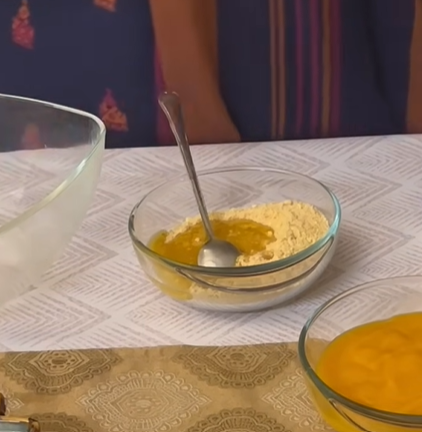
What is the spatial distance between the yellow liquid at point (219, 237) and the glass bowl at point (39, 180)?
11cm

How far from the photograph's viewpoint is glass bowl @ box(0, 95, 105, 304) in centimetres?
66

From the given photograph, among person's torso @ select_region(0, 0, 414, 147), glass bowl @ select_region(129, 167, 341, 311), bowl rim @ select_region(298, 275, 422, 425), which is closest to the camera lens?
bowl rim @ select_region(298, 275, 422, 425)

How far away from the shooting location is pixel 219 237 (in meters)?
0.84

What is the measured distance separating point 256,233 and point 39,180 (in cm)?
27

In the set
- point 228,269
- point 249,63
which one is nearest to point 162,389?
point 228,269

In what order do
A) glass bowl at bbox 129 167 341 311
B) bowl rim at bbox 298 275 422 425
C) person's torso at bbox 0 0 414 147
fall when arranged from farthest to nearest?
person's torso at bbox 0 0 414 147
glass bowl at bbox 129 167 341 311
bowl rim at bbox 298 275 422 425

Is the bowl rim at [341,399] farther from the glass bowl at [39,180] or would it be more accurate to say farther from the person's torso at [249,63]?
the person's torso at [249,63]

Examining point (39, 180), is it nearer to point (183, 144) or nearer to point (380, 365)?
point (183, 144)

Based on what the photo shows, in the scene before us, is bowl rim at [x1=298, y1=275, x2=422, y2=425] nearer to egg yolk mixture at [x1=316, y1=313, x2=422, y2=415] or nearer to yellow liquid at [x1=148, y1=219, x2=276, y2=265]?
egg yolk mixture at [x1=316, y1=313, x2=422, y2=415]

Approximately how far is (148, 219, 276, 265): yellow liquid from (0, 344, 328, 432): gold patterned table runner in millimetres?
114

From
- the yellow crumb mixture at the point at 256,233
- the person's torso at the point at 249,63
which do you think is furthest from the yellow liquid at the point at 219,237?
the person's torso at the point at 249,63

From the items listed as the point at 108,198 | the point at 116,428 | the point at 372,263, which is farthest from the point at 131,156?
the point at 116,428

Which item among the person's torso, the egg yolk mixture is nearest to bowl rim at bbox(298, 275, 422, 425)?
the egg yolk mixture

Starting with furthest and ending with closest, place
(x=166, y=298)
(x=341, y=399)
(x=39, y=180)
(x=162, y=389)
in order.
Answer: (x=39, y=180) → (x=166, y=298) → (x=162, y=389) → (x=341, y=399)
